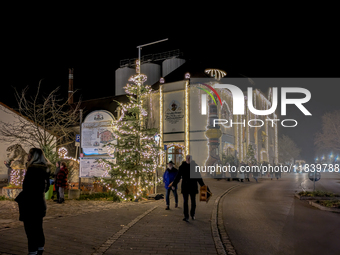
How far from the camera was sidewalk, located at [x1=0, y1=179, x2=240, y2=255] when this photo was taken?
5789 millimetres

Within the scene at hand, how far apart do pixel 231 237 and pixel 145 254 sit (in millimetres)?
2333

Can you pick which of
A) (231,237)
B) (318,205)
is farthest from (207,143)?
(231,237)

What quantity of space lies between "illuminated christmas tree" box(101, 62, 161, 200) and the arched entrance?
63.0 ft

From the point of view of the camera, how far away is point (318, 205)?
1195 centimetres

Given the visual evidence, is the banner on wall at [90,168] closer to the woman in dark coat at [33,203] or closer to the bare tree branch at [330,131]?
the woman in dark coat at [33,203]

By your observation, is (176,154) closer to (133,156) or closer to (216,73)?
(216,73)

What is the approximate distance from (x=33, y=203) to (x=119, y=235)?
228cm

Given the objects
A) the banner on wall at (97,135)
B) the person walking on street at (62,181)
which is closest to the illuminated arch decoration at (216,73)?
the banner on wall at (97,135)

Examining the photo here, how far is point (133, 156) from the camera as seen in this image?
1454cm

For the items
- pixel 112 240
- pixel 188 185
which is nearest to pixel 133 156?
pixel 188 185

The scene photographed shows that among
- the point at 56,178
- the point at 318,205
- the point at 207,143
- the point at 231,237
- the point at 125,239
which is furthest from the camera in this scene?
the point at 207,143

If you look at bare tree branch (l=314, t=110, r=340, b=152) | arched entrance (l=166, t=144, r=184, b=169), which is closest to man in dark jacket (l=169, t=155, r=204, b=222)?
arched entrance (l=166, t=144, r=184, b=169)

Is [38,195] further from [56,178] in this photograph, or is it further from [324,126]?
[324,126]

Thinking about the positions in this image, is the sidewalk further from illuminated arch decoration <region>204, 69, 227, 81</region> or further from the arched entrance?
illuminated arch decoration <region>204, 69, 227, 81</region>
